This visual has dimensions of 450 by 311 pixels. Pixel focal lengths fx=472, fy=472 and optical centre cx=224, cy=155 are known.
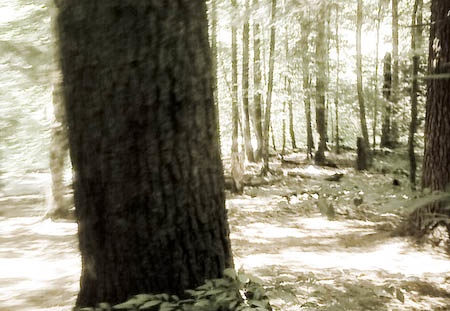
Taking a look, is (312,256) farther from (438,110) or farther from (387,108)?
(387,108)

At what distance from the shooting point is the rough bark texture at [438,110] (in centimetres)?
670

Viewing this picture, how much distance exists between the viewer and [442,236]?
697cm

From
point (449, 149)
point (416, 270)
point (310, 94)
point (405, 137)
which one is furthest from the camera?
point (310, 94)

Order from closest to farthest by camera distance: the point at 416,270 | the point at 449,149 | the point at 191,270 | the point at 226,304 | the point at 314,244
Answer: the point at 226,304 → the point at 191,270 → the point at 416,270 → the point at 449,149 → the point at 314,244

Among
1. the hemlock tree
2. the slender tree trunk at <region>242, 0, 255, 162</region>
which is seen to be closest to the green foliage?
the hemlock tree

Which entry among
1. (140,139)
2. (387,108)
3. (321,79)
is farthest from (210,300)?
(321,79)

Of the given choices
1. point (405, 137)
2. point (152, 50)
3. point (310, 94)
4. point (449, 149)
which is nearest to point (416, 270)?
point (449, 149)

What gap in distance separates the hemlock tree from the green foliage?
0.12 metres

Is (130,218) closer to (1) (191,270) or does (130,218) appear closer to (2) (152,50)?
(1) (191,270)

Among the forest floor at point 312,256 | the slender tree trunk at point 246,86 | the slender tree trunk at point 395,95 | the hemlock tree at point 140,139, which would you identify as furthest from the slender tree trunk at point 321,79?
the hemlock tree at point 140,139

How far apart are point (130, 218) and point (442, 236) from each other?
225 inches

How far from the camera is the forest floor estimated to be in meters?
5.03

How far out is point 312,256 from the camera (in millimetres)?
7289

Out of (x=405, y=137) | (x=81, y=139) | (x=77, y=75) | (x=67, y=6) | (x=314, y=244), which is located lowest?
(x=314, y=244)
